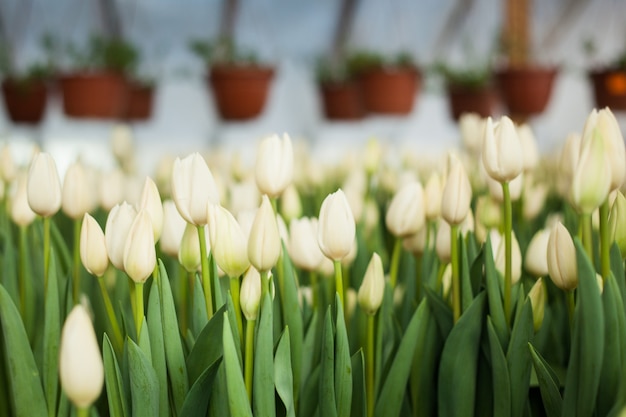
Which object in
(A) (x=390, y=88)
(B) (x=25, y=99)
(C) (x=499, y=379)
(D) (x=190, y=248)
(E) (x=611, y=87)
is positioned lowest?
(C) (x=499, y=379)

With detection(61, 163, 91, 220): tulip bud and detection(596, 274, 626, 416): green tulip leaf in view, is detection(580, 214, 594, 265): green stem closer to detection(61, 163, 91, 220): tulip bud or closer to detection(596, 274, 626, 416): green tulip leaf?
detection(596, 274, 626, 416): green tulip leaf

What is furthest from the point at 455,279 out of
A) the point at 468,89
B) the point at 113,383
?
the point at 468,89

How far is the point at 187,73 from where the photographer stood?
163 inches

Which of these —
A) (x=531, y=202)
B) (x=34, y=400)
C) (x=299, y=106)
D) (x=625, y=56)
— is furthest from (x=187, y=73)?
(x=34, y=400)

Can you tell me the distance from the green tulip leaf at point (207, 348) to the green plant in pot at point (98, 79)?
9.26 ft

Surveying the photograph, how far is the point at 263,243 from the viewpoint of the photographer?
0.46 m

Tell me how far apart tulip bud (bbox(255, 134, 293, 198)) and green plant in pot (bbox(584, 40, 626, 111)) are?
2.14 m

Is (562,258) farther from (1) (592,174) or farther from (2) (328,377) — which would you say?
(2) (328,377)

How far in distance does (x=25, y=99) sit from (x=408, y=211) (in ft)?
10.4

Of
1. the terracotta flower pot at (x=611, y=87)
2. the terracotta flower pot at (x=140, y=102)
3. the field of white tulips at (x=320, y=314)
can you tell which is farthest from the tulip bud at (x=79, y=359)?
the terracotta flower pot at (x=140, y=102)

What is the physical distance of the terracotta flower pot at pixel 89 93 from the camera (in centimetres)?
312

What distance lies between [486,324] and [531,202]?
0.35 metres

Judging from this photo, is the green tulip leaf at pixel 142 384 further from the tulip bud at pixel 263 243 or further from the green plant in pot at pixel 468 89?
the green plant in pot at pixel 468 89

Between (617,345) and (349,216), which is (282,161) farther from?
(617,345)
